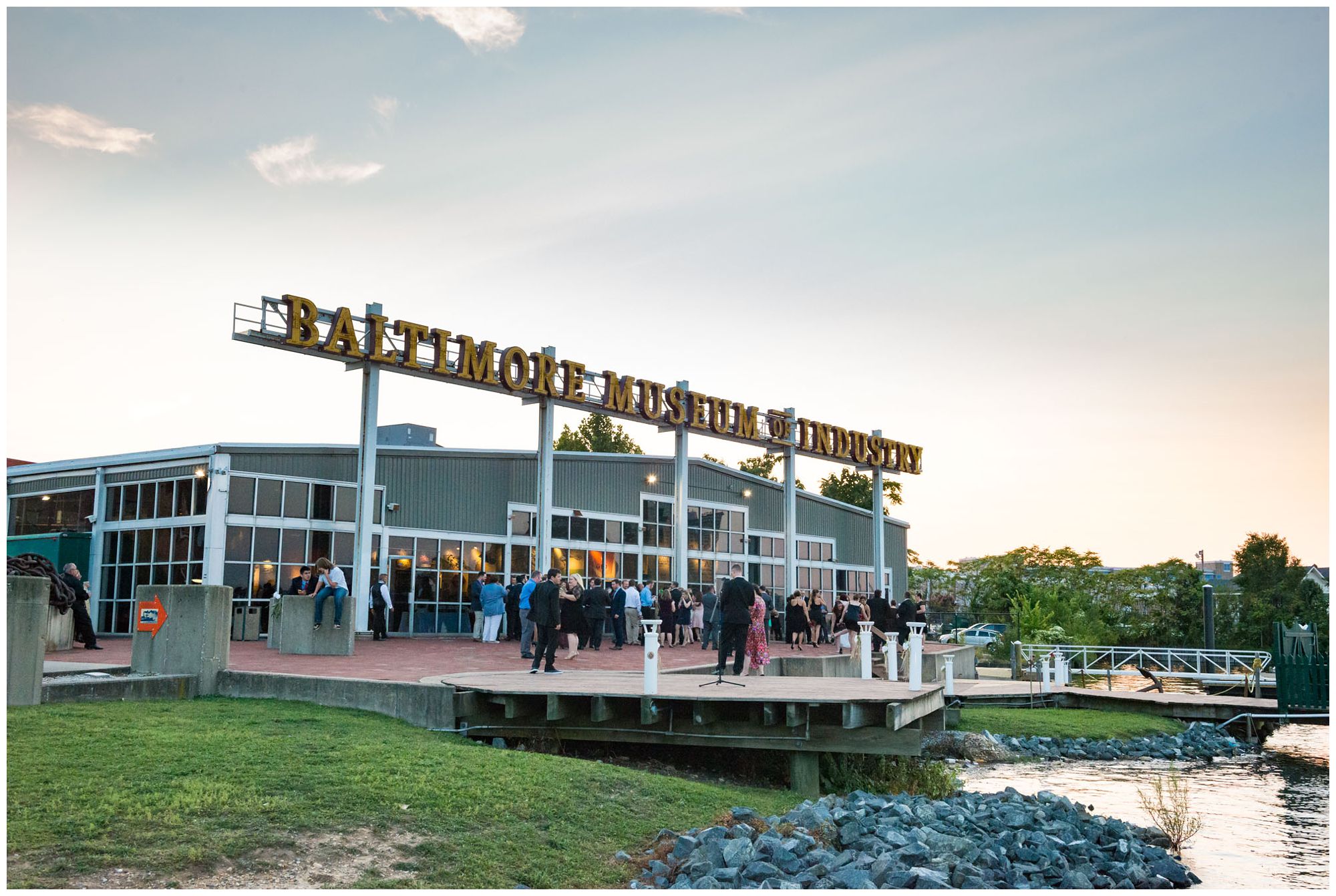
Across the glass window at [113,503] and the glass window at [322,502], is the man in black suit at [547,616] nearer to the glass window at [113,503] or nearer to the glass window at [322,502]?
the glass window at [322,502]

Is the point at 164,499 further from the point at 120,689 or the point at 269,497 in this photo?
the point at 120,689

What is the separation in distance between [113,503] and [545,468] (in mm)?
10761

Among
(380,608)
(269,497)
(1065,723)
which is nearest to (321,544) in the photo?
(269,497)

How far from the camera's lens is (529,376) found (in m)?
29.6

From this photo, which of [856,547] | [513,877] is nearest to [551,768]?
[513,877]

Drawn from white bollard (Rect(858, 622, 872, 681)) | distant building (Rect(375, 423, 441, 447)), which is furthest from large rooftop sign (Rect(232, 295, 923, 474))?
white bollard (Rect(858, 622, 872, 681))

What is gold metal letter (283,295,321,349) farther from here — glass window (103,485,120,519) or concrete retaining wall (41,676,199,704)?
concrete retaining wall (41,676,199,704)

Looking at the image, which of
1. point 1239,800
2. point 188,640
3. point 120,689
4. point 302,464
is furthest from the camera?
point 302,464

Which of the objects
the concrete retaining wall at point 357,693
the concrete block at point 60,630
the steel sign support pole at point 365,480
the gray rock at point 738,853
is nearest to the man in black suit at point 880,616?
the steel sign support pole at point 365,480

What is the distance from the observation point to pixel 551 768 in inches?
448

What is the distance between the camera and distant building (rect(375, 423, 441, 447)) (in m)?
35.6

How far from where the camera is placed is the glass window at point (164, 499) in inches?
1041

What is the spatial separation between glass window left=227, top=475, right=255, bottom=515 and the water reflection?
1707cm

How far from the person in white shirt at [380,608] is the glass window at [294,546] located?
2.04 m
